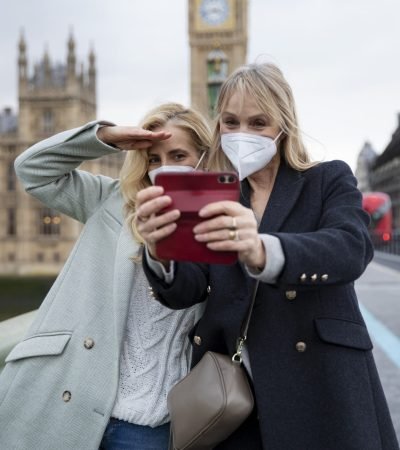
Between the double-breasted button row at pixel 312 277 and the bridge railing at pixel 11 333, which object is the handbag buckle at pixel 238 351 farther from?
the bridge railing at pixel 11 333

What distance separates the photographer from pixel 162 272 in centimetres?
156

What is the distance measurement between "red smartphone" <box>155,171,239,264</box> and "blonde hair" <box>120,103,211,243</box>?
2.35ft

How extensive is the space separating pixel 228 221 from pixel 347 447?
0.72 metres

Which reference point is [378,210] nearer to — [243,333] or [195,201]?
[243,333]

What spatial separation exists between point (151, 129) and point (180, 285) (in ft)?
2.33

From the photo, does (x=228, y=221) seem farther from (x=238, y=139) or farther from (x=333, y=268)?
(x=238, y=139)

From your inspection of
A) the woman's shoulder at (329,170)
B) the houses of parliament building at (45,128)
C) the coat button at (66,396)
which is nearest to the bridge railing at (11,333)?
the coat button at (66,396)

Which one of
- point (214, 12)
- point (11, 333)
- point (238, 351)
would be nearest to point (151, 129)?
point (238, 351)

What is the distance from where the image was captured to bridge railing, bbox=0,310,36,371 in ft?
8.17

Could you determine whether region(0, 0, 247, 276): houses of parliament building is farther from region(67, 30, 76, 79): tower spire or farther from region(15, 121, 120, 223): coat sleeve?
region(15, 121, 120, 223): coat sleeve

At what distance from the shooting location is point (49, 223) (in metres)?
46.9

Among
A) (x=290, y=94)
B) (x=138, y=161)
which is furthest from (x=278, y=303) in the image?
(x=138, y=161)

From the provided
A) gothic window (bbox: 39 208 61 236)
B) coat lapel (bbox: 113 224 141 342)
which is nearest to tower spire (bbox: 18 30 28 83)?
gothic window (bbox: 39 208 61 236)

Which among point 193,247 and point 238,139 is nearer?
point 193,247
